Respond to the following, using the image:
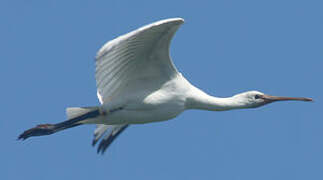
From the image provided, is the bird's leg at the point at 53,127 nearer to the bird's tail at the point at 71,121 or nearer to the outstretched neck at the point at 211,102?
the bird's tail at the point at 71,121

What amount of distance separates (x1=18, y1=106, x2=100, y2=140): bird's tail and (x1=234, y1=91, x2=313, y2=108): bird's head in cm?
340

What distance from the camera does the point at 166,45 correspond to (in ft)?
54.3

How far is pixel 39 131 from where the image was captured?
60.5 feet

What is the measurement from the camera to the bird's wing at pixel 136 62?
15.4m

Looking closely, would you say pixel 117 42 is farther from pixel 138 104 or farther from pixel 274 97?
pixel 274 97

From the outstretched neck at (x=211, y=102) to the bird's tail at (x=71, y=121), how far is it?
2.08 meters

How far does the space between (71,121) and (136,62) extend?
2.13m

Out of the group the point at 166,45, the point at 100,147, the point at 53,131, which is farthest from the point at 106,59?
the point at 100,147

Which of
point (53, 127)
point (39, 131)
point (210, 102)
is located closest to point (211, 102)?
point (210, 102)

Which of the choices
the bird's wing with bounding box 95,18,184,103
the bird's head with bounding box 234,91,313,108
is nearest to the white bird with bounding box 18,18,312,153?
the bird's wing with bounding box 95,18,184,103

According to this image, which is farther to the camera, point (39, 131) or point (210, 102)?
point (39, 131)

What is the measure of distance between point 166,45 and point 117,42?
1.91 meters

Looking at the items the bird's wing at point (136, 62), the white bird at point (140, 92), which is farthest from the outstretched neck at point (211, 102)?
the bird's wing at point (136, 62)

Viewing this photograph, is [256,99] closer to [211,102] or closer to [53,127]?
[211,102]
